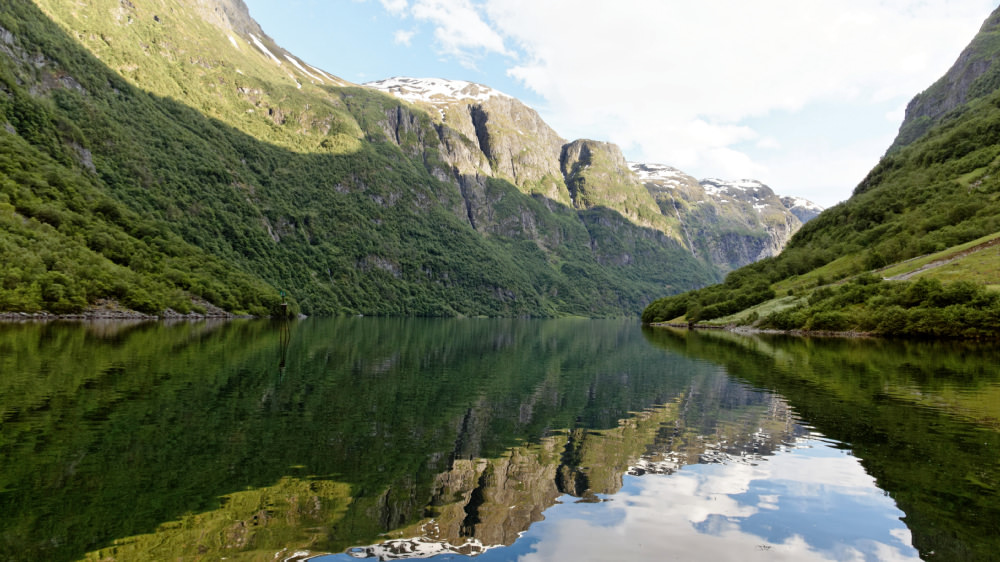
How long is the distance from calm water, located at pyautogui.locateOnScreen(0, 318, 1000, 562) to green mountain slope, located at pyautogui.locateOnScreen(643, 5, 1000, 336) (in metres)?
48.0

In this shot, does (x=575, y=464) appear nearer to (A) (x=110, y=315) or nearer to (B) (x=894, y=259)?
(A) (x=110, y=315)

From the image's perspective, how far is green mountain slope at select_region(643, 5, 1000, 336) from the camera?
7494 cm

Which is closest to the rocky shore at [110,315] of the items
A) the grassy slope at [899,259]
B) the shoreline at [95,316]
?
the shoreline at [95,316]

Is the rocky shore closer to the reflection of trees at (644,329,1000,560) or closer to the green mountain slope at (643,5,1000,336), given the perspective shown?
the reflection of trees at (644,329,1000,560)

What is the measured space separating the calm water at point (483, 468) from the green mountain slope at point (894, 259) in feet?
158

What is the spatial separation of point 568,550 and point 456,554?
2242 mm

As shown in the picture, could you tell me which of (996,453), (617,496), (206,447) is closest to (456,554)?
(617,496)

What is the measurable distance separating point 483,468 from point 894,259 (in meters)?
114

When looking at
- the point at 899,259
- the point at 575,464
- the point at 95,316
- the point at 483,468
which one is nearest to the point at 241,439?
the point at 483,468

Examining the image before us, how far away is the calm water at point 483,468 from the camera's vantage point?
1161 centimetres

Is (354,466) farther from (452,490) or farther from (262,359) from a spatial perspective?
(262,359)

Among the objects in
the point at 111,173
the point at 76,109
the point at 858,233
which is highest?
the point at 76,109

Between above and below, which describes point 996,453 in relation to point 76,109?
below

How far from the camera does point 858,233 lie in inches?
5084
